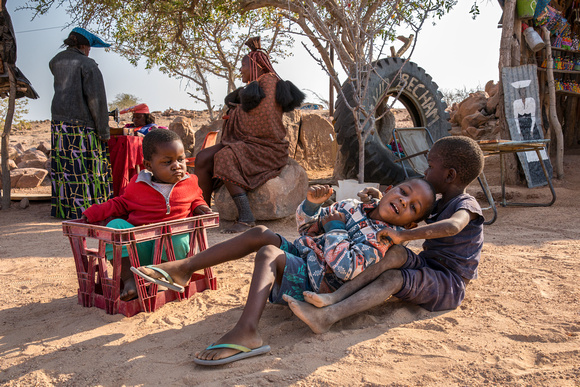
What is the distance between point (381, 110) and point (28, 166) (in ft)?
27.6

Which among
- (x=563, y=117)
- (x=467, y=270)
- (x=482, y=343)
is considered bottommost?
(x=482, y=343)

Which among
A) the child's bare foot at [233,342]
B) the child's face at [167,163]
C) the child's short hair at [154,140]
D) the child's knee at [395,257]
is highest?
the child's short hair at [154,140]

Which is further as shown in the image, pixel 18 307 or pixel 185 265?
pixel 18 307

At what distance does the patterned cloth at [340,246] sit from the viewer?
7.30 feet

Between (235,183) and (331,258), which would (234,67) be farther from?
(331,258)

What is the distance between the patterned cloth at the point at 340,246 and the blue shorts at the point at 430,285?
21cm

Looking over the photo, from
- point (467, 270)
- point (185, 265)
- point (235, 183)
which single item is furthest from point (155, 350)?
point (235, 183)

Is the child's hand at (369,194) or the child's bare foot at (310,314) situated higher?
the child's hand at (369,194)

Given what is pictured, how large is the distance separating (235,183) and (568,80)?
6851mm

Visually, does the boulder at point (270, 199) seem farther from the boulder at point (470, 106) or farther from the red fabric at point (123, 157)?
the boulder at point (470, 106)

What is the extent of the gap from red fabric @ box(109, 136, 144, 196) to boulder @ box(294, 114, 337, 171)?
190 inches

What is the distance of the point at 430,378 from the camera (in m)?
1.79

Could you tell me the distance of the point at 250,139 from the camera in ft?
17.7

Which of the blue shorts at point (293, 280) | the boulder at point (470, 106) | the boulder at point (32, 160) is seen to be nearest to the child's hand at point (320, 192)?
the blue shorts at point (293, 280)
